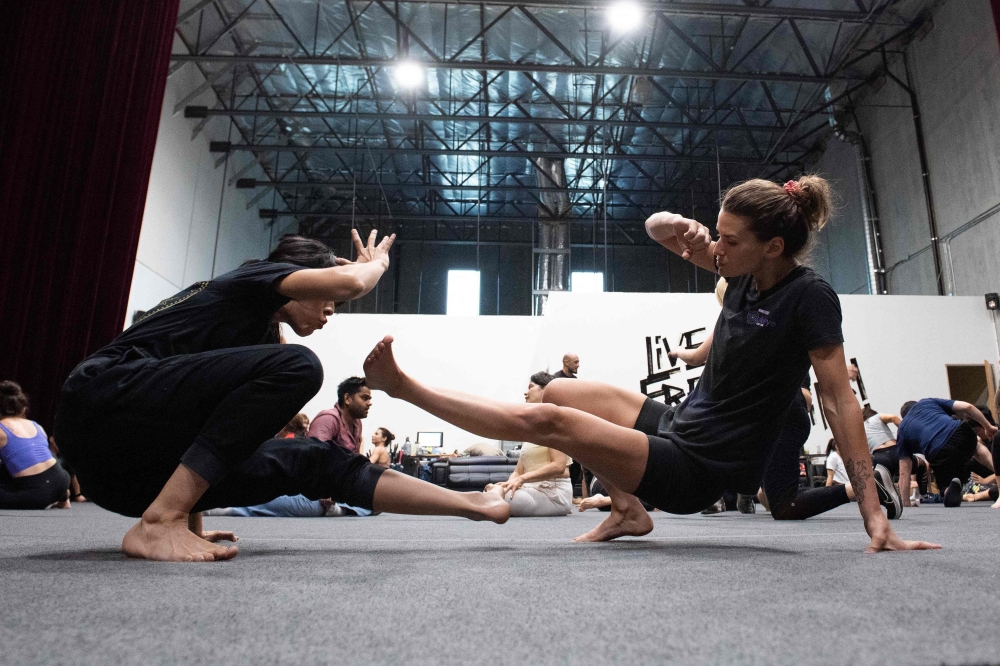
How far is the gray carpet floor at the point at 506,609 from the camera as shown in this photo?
590 millimetres

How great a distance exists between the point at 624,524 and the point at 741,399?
0.59 m

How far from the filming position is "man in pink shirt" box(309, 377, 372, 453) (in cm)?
398

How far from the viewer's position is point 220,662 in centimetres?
56

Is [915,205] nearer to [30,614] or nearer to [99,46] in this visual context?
[99,46]

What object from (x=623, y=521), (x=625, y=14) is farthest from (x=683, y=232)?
(x=625, y=14)

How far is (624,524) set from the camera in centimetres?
192

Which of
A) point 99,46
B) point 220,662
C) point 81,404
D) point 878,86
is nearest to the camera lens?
point 220,662

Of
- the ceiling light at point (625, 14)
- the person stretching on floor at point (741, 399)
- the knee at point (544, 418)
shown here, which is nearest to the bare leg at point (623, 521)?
the person stretching on floor at point (741, 399)

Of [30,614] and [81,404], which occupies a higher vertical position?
[81,404]

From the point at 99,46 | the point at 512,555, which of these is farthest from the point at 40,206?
the point at 512,555

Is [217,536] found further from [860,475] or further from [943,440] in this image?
[943,440]

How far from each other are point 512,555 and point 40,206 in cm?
543

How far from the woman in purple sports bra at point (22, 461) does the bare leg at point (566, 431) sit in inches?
133

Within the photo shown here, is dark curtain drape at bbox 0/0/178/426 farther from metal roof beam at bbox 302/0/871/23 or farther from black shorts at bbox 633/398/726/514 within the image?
black shorts at bbox 633/398/726/514
